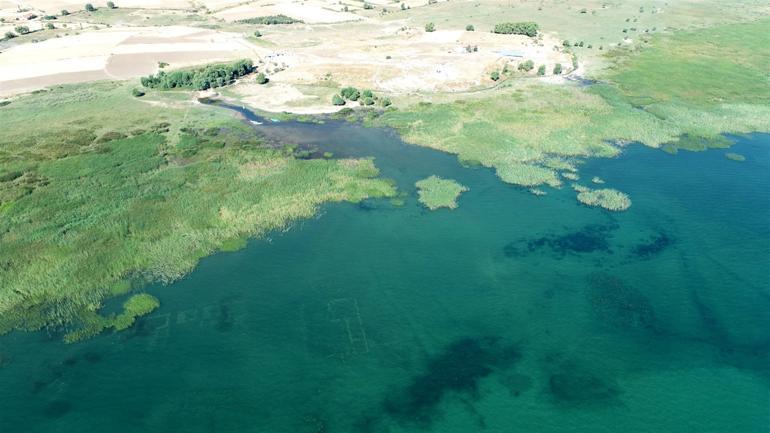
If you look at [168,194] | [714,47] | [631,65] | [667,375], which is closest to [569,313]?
[667,375]

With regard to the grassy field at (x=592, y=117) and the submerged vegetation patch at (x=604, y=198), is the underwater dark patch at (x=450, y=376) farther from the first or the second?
the grassy field at (x=592, y=117)

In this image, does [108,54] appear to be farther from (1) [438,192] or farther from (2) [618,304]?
(2) [618,304]

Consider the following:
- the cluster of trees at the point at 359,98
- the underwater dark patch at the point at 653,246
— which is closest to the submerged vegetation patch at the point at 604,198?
the underwater dark patch at the point at 653,246

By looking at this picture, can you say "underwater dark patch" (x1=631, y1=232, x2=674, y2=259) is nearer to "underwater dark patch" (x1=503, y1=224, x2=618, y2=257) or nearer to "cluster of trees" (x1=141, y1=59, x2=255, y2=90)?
"underwater dark patch" (x1=503, y1=224, x2=618, y2=257)

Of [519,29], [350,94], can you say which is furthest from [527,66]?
[350,94]

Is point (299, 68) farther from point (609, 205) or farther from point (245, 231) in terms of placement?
point (609, 205)

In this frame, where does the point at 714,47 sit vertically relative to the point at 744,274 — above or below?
above

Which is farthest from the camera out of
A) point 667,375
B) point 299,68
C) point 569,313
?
point 299,68
